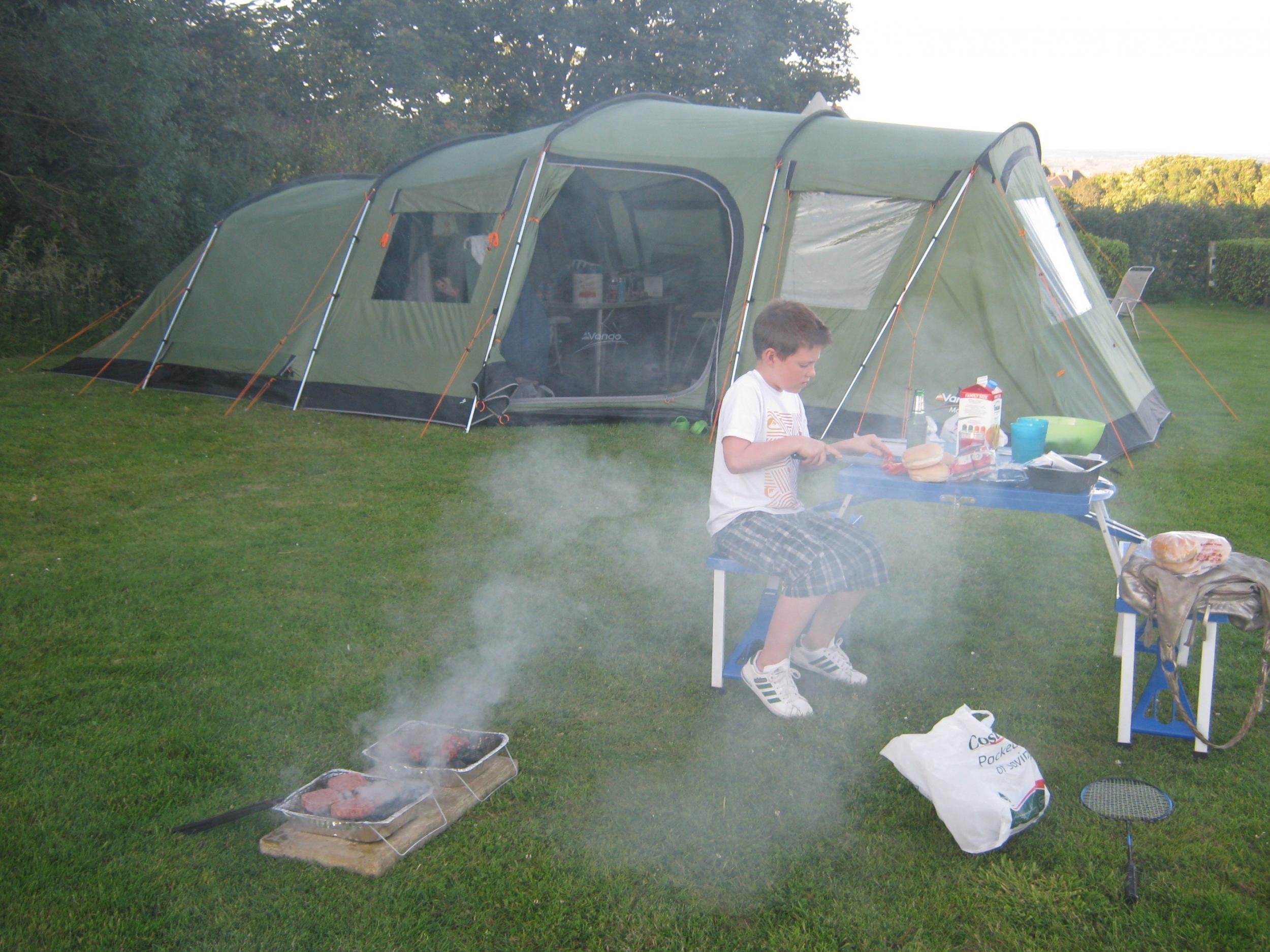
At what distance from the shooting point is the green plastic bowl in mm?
3016

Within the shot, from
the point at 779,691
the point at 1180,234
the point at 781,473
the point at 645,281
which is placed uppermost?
the point at 1180,234

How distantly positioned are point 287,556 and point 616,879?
2.61m

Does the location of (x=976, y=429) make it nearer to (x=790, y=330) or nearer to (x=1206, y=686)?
(x=790, y=330)

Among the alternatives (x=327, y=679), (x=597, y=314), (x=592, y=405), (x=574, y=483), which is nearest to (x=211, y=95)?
(x=597, y=314)

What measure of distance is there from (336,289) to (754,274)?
10.7 feet

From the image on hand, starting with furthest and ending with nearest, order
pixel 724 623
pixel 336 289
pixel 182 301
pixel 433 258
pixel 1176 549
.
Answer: pixel 182 301
pixel 336 289
pixel 433 258
pixel 724 623
pixel 1176 549

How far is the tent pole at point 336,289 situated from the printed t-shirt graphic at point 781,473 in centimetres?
535

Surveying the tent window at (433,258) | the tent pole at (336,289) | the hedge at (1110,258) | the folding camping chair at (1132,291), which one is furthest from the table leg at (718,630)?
the hedge at (1110,258)

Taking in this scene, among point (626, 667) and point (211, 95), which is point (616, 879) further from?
point (211, 95)

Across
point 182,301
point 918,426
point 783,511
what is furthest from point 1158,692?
point 182,301

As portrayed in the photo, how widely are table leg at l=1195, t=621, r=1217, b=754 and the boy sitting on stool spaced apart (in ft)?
2.78

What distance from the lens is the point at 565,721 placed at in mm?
2895

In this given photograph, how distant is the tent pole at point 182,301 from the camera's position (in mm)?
8289

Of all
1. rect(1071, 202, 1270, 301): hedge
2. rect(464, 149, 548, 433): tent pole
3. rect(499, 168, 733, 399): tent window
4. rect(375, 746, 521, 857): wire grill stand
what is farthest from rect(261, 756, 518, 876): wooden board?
rect(1071, 202, 1270, 301): hedge
